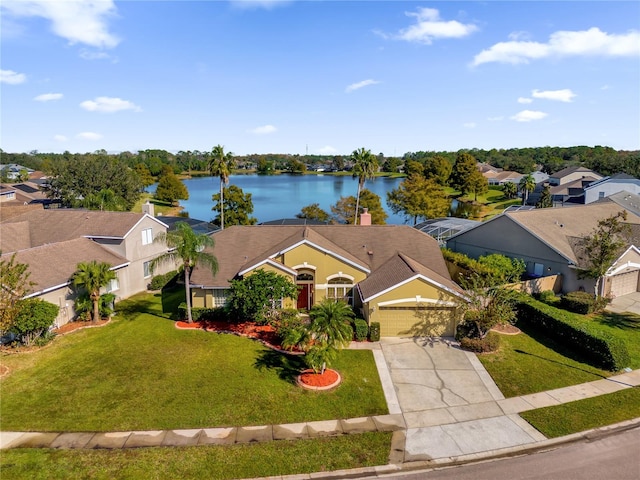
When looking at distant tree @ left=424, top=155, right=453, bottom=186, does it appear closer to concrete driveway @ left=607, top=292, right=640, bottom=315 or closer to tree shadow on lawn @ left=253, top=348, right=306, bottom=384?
concrete driveway @ left=607, top=292, right=640, bottom=315

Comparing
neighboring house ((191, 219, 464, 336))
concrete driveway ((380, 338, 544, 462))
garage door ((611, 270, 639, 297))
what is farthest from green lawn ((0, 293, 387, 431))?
garage door ((611, 270, 639, 297))

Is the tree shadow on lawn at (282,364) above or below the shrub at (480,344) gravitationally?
below

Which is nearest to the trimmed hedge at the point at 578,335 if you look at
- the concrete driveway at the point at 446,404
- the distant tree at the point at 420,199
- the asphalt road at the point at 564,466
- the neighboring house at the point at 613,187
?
the concrete driveway at the point at 446,404

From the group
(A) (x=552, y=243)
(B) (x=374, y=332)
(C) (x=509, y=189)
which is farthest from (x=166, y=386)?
Result: (C) (x=509, y=189)

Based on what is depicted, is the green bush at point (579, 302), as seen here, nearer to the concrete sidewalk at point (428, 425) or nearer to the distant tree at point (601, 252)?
the distant tree at point (601, 252)

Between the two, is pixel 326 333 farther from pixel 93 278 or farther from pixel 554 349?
pixel 93 278
